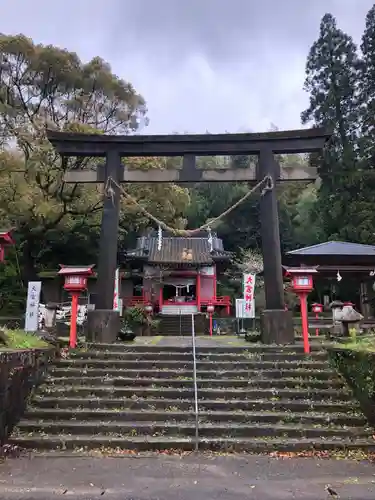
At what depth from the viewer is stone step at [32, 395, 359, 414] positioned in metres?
6.43

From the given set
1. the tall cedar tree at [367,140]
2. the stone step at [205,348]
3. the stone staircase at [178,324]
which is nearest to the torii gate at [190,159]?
the stone step at [205,348]

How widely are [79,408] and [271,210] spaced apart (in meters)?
6.07

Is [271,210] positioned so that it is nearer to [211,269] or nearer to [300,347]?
[300,347]

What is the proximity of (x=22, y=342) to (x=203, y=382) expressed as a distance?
3.11m

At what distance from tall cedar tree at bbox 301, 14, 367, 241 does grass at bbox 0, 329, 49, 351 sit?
19.5 m

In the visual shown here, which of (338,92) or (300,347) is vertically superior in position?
(338,92)

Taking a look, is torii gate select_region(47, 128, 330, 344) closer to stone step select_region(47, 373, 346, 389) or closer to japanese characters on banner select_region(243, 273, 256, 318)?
stone step select_region(47, 373, 346, 389)

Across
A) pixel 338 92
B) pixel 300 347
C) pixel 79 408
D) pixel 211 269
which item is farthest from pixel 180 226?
pixel 79 408

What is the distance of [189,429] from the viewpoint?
588 cm

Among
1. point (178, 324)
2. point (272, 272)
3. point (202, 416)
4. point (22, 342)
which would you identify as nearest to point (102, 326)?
point (22, 342)

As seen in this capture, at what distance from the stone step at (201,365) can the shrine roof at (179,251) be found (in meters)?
16.6

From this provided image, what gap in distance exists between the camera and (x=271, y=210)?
9.88 m

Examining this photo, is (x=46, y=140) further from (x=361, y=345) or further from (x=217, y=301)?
(x=361, y=345)

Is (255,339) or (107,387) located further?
(255,339)
